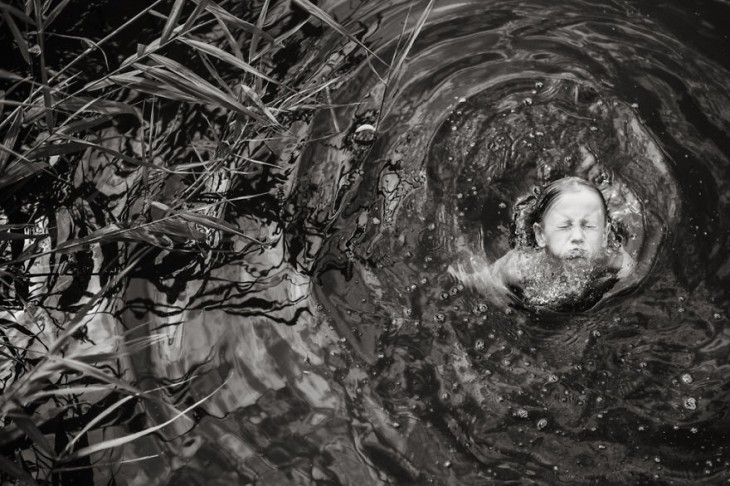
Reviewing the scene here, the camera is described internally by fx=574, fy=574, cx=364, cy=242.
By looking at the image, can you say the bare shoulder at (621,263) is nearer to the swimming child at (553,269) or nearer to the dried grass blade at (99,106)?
the swimming child at (553,269)

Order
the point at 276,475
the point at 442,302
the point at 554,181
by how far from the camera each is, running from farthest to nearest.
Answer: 1. the point at 554,181
2. the point at 442,302
3. the point at 276,475

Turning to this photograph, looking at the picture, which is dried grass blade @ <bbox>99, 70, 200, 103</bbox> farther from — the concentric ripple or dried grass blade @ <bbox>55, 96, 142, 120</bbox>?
the concentric ripple

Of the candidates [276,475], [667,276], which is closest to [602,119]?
[667,276]

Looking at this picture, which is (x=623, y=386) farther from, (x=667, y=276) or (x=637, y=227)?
(x=637, y=227)

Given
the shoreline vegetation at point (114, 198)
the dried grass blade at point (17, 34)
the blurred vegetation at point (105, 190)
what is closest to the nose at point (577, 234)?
the shoreline vegetation at point (114, 198)

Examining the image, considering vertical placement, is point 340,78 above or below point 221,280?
above

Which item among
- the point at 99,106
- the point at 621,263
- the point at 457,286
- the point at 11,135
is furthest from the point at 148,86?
the point at 621,263

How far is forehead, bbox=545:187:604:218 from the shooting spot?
2109 millimetres

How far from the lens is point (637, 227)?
2.36 m

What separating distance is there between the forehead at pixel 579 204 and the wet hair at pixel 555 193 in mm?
28

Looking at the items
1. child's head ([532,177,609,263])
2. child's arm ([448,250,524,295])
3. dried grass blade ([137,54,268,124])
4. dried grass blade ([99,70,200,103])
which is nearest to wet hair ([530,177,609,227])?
child's head ([532,177,609,263])

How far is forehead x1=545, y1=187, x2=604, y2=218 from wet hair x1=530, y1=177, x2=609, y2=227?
28 mm

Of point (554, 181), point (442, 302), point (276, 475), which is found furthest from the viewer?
point (554, 181)

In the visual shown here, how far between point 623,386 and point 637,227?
A: 0.65 m
